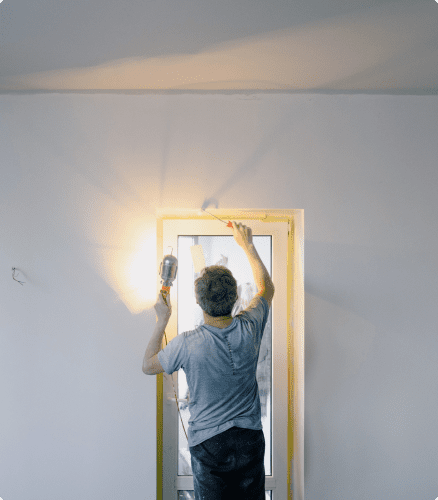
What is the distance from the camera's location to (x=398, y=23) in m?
1.27

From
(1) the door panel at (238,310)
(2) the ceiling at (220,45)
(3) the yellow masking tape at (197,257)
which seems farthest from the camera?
(1) the door panel at (238,310)

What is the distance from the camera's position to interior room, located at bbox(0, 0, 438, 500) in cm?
171

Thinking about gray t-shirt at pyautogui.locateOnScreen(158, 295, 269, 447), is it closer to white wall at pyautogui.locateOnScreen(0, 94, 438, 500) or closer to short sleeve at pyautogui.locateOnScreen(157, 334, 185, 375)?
short sleeve at pyautogui.locateOnScreen(157, 334, 185, 375)

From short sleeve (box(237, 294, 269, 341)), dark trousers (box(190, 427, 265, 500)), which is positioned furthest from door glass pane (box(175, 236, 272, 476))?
dark trousers (box(190, 427, 265, 500))

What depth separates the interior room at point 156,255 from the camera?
1711mm

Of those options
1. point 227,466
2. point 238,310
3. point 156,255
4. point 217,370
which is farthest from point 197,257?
point 227,466

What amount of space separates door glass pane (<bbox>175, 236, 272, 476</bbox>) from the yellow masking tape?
125 mm

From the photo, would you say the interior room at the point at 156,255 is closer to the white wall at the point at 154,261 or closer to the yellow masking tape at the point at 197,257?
the white wall at the point at 154,261

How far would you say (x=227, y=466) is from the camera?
1.35 m

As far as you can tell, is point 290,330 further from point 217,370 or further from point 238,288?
point 217,370

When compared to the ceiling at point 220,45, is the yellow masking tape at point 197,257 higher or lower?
lower

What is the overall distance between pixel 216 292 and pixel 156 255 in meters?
0.51

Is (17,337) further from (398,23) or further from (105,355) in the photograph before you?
(398,23)

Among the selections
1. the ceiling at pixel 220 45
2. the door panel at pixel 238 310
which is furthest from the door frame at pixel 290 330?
the ceiling at pixel 220 45
